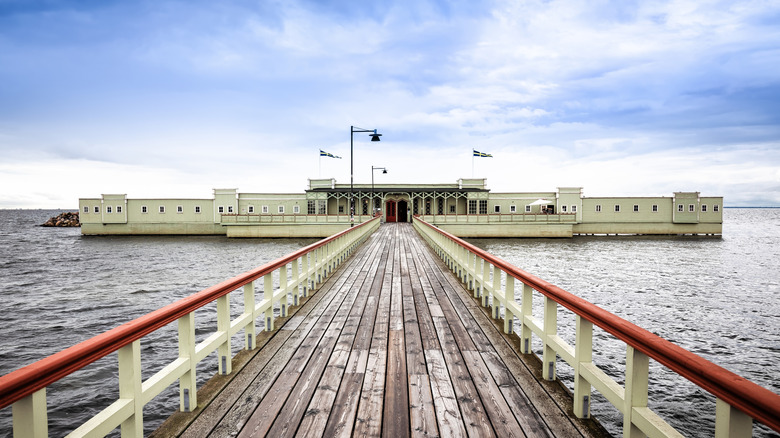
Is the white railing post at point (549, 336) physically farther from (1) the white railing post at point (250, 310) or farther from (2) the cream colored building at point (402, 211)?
(2) the cream colored building at point (402, 211)

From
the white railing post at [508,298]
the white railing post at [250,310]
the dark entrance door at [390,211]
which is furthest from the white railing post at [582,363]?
the dark entrance door at [390,211]

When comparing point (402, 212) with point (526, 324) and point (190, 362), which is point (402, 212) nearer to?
point (526, 324)

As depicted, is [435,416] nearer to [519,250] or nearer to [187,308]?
[187,308]

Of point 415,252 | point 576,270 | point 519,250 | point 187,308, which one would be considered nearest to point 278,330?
point 187,308

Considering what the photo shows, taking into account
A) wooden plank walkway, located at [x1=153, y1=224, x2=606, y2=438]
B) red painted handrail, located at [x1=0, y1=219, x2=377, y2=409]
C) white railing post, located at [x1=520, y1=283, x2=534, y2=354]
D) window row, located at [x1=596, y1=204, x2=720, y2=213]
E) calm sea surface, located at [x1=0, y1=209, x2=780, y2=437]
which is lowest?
calm sea surface, located at [x1=0, y1=209, x2=780, y2=437]

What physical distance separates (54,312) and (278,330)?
42.0ft

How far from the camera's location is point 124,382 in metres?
2.54

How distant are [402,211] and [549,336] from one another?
4256 centimetres

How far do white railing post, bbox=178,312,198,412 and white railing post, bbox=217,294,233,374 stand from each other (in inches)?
22.0

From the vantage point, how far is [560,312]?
39.9 ft

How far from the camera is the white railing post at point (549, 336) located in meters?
3.87

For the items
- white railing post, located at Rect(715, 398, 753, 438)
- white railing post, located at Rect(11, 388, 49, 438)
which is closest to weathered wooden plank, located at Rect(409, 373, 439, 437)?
white railing post, located at Rect(715, 398, 753, 438)

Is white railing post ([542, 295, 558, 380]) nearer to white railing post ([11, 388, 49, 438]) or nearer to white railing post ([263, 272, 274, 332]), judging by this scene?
white railing post ([263, 272, 274, 332])

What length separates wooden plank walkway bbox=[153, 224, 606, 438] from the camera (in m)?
3.07
